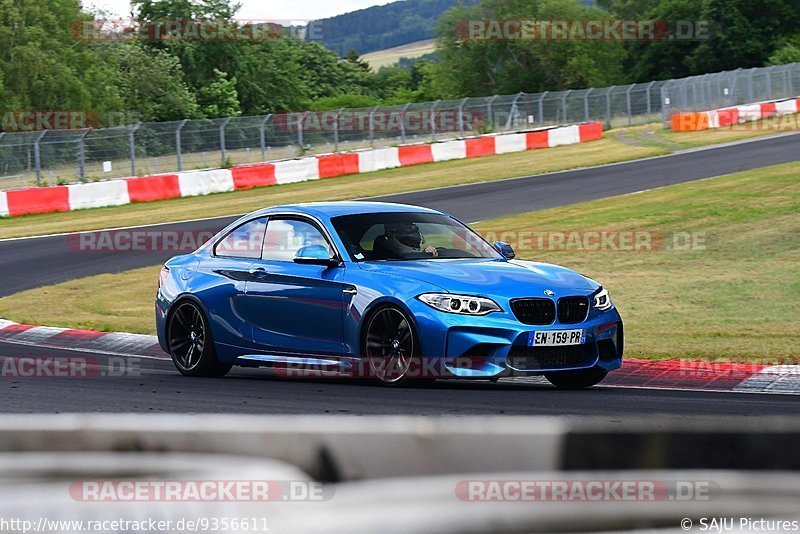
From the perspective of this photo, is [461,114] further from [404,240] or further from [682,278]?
[404,240]

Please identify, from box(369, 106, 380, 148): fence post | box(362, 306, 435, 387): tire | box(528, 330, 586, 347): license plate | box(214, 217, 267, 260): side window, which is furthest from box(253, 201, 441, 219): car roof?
box(369, 106, 380, 148): fence post

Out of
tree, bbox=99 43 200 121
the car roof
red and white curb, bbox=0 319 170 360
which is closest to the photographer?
the car roof

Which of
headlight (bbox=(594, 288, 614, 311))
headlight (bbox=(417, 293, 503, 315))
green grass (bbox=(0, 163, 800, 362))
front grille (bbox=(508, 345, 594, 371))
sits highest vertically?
headlight (bbox=(417, 293, 503, 315))

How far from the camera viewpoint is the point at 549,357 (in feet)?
29.1

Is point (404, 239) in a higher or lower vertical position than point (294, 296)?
higher

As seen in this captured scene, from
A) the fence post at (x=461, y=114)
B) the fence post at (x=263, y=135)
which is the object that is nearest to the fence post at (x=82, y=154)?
the fence post at (x=263, y=135)

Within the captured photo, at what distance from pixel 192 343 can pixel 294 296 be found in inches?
53.4

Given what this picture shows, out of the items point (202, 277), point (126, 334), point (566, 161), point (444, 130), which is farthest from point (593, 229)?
point (444, 130)

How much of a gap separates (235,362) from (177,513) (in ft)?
19.9

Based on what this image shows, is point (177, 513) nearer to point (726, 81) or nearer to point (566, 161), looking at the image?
point (566, 161)

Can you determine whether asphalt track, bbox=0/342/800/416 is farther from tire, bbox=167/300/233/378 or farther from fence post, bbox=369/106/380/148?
fence post, bbox=369/106/380/148

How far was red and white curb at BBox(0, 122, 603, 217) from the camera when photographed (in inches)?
1209

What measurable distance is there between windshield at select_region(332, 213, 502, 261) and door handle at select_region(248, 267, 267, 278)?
0.69 m

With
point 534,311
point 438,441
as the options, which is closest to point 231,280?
point 534,311
